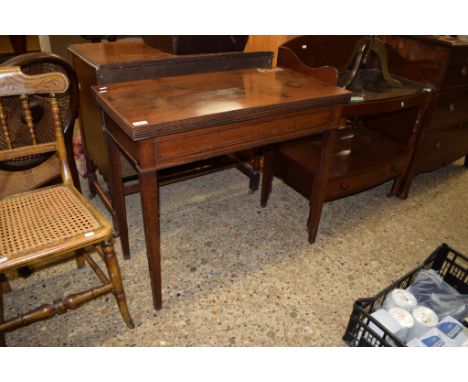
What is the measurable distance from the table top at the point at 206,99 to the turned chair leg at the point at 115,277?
42cm

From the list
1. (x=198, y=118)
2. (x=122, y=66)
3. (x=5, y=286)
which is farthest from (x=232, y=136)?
(x=5, y=286)

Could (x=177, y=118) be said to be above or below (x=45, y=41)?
above

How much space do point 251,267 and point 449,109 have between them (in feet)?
5.16

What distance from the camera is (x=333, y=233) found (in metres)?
2.12

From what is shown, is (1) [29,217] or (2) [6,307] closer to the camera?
(1) [29,217]

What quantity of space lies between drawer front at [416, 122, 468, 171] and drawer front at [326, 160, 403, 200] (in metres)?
0.21

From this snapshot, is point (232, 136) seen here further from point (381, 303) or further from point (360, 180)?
point (360, 180)

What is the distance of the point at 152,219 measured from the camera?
52.3 inches

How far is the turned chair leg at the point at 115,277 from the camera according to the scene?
1.30m

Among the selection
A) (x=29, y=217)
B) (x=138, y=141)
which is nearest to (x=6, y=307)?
(x=29, y=217)

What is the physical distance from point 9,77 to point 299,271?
144 cm

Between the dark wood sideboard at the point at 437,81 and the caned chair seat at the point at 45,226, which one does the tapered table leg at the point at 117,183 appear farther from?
the dark wood sideboard at the point at 437,81

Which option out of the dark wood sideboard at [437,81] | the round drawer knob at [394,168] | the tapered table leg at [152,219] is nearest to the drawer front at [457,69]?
the dark wood sideboard at [437,81]

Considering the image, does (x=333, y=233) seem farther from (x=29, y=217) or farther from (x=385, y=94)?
(x=29, y=217)
